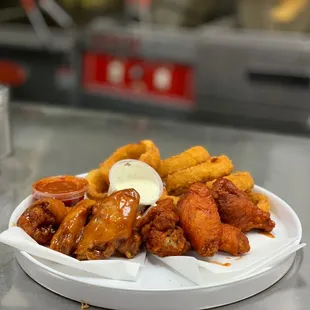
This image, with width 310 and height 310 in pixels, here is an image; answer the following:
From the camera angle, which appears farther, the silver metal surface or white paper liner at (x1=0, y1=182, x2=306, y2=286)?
the silver metal surface

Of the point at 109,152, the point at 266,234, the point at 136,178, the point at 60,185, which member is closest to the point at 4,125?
the point at 109,152

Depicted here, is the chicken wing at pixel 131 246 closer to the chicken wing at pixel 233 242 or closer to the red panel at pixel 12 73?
the chicken wing at pixel 233 242

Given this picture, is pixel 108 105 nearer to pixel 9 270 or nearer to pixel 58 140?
pixel 58 140

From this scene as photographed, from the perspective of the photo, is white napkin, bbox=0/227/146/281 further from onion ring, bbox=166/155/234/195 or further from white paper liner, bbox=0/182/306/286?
onion ring, bbox=166/155/234/195

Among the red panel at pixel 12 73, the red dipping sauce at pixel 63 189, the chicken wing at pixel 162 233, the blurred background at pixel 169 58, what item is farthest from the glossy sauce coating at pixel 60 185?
the red panel at pixel 12 73

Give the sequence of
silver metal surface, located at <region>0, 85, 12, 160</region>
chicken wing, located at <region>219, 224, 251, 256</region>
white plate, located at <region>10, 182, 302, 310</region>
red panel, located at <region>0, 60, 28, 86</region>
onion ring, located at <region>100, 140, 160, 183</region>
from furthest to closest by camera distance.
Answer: red panel, located at <region>0, 60, 28, 86</region>
silver metal surface, located at <region>0, 85, 12, 160</region>
onion ring, located at <region>100, 140, 160, 183</region>
chicken wing, located at <region>219, 224, 251, 256</region>
white plate, located at <region>10, 182, 302, 310</region>

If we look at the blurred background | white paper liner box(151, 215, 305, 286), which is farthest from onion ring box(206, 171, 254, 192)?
the blurred background

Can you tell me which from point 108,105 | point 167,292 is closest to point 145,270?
point 167,292
